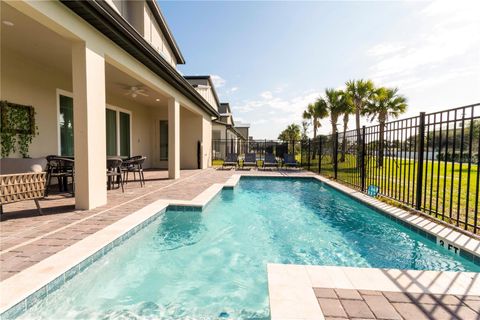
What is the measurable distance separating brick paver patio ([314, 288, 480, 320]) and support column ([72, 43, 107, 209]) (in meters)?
4.13

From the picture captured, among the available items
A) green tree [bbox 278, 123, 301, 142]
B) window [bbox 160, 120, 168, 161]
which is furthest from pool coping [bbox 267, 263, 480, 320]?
green tree [bbox 278, 123, 301, 142]

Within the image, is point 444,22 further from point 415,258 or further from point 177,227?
point 177,227

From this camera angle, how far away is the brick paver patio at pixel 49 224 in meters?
2.55

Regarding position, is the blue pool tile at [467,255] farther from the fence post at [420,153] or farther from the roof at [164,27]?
the roof at [164,27]

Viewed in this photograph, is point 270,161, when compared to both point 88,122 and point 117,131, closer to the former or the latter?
point 117,131

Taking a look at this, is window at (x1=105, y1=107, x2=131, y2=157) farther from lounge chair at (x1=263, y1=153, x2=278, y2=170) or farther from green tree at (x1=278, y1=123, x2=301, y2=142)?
green tree at (x1=278, y1=123, x2=301, y2=142)

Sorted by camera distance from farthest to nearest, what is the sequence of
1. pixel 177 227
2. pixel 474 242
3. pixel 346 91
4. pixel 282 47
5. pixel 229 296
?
1. pixel 346 91
2. pixel 282 47
3. pixel 177 227
4. pixel 474 242
5. pixel 229 296

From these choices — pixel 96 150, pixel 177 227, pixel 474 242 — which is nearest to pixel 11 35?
pixel 96 150

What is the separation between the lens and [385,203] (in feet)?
18.0

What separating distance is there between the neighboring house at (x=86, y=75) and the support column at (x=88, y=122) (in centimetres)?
2

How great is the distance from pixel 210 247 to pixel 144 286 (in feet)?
4.02

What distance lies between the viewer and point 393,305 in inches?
74.2

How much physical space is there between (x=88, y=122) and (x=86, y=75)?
0.79 meters

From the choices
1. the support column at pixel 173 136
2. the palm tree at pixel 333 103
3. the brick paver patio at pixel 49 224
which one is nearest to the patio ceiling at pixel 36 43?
the support column at pixel 173 136
